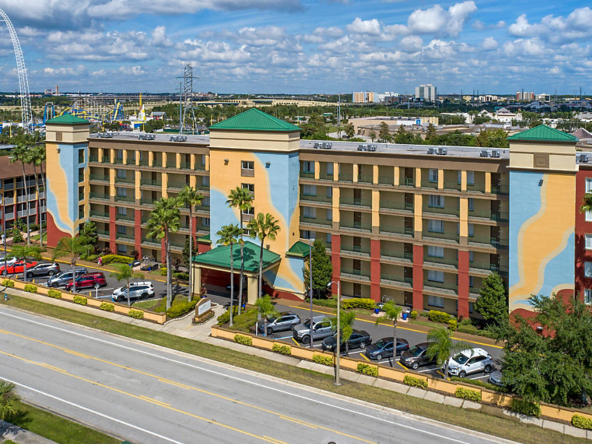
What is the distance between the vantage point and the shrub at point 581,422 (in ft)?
128

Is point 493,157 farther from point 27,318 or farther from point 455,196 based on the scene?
point 27,318

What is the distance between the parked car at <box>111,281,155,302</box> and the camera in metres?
64.1

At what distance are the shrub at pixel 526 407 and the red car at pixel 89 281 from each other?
49.2 metres

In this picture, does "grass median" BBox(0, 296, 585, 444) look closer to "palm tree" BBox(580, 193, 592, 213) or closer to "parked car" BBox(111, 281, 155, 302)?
"parked car" BBox(111, 281, 155, 302)

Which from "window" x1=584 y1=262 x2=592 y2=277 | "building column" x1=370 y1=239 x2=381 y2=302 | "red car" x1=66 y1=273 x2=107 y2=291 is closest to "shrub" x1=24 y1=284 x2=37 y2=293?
"red car" x1=66 y1=273 x2=107 y2=291

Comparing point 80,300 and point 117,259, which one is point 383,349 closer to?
point 80,300

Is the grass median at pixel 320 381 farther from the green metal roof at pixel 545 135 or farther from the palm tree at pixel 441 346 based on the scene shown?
the green metal roof at pixel 545 135

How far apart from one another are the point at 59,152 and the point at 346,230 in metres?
44.4

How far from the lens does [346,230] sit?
213ft

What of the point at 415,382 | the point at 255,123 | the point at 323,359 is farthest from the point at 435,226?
the point at 255,123

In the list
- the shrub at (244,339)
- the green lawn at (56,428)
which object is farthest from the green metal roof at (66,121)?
the green lawn at (56,428)

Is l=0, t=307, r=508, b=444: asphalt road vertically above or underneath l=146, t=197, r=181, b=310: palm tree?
underneath

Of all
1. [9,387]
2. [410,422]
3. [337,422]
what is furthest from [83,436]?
[410,422]

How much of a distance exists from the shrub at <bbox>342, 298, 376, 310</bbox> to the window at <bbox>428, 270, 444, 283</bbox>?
6965 mm
